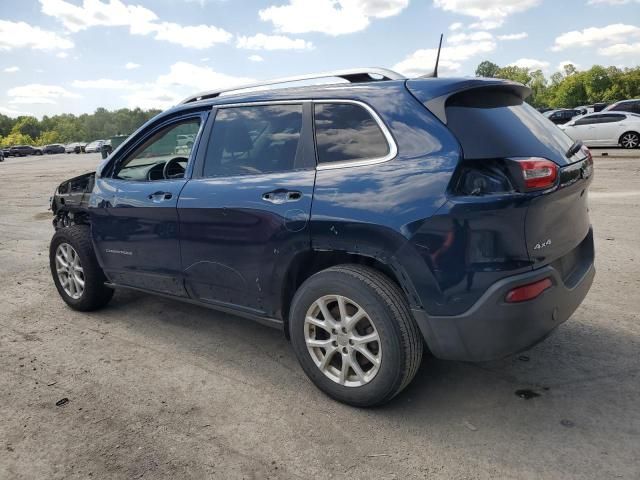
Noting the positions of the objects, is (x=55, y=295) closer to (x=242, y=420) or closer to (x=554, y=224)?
(x=242, y=420)

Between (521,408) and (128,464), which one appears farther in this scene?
(521,408)

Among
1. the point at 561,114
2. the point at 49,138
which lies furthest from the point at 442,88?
the point at 49,138

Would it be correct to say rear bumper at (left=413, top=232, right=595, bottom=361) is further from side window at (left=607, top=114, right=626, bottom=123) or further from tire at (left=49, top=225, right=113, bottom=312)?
side window at (left=607, top=114, right=626, bottom=123)

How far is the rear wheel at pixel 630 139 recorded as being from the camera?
18.5m

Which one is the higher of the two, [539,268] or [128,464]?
[539,268]

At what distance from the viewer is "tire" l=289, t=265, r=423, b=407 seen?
267 centimetres

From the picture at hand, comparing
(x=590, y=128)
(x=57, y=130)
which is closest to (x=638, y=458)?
(x=590, y=128)

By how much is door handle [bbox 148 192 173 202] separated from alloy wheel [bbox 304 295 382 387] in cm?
140

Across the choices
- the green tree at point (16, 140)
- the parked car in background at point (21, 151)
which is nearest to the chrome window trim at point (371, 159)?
the parked car in background at point (21, 151)

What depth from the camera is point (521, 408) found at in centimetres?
284

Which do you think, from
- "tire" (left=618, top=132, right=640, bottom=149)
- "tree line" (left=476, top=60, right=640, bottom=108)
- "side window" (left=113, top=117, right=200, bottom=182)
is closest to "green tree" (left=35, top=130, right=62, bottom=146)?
"tree line" (left=476, top=60, right=640, bottom=108)

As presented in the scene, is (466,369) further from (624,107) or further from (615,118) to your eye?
(624,107)

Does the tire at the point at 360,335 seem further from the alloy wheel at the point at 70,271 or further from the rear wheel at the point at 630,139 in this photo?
the rear wheel at the point at 630,139

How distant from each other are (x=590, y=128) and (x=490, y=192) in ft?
63.9
